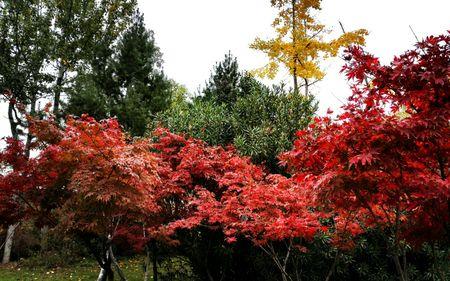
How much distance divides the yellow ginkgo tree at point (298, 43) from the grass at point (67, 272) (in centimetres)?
875

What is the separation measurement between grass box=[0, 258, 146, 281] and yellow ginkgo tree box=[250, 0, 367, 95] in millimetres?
8751

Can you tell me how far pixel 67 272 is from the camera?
A: 12586 millimetres

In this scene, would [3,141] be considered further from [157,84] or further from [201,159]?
[157,84]

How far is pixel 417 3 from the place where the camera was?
8.63 m

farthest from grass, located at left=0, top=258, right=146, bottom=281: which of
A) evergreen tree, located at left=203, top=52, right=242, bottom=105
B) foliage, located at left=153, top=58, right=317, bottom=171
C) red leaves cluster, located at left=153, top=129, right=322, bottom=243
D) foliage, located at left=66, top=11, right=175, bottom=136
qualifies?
evergreen tree, located at left=203, top=52, right=242, bottom=105

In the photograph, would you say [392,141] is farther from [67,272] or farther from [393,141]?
[67,272]

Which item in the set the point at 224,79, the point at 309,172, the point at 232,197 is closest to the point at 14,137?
the point at 224,79

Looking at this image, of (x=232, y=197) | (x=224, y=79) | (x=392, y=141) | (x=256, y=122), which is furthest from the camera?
(x=224, y=79)

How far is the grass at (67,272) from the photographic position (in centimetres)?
1176

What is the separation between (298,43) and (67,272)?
38.8ft

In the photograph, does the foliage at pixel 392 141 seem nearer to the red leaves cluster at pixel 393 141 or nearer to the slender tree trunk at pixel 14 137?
the red leaves cluster at pixel 393 141

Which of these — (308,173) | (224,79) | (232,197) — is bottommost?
(232,197)

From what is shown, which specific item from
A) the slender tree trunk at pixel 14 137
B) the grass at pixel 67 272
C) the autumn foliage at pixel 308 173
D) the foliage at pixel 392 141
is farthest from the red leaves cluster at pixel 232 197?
the slender tree trunk at pixel 14 137

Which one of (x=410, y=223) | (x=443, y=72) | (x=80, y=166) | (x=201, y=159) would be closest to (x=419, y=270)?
(x=410, y=223)
